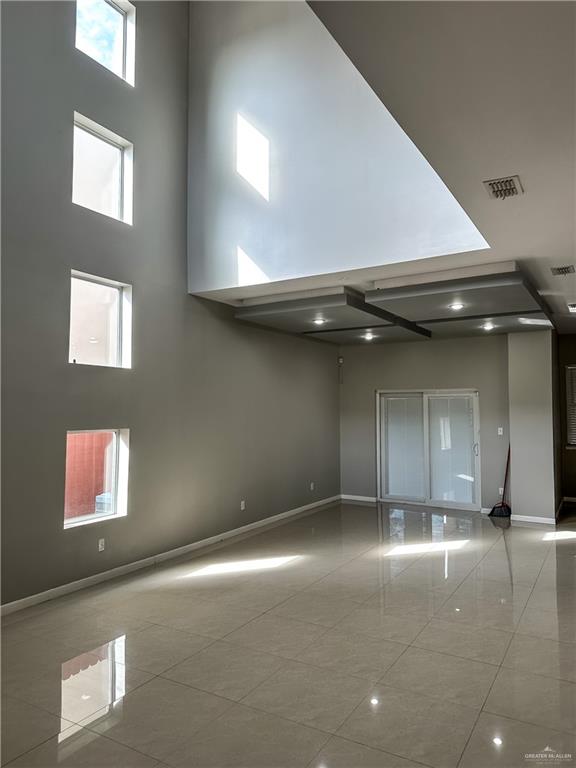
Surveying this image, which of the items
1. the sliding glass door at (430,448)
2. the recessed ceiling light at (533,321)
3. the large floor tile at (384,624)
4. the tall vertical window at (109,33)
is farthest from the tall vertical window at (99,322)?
the sliding glass door at (430,448)

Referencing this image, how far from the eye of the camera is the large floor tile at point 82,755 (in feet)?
7.91

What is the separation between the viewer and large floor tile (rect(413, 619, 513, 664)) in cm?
347

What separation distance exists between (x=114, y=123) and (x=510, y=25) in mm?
4334

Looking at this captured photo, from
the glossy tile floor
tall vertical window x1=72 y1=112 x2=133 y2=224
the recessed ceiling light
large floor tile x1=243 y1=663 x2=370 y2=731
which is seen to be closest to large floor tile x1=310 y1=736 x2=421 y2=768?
the glossy tile floor

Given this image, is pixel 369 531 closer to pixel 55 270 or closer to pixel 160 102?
pixel 55 270

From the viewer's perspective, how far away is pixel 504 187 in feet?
10.8

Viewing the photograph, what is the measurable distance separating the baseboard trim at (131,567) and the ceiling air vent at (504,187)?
15.1 ft

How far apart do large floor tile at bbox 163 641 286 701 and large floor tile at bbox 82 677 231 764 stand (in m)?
0.09

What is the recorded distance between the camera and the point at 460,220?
14.6ft

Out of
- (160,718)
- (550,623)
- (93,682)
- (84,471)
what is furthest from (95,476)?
(550,623)

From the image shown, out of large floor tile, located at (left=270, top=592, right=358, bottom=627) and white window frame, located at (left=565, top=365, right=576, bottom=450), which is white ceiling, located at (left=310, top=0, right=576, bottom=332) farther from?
white window frame, located at (left=565, top=365, right=576, bottom=450)

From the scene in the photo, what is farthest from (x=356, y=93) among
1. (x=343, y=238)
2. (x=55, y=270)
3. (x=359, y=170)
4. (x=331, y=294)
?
(x=55, y=270)

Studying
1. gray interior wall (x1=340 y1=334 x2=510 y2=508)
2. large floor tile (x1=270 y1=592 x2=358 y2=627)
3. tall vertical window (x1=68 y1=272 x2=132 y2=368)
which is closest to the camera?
large floor tile (x1=270 y1=592 x2=358 y2=627)

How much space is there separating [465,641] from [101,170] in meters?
5.24
